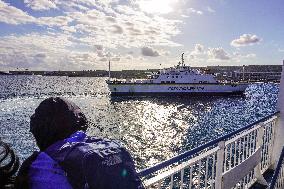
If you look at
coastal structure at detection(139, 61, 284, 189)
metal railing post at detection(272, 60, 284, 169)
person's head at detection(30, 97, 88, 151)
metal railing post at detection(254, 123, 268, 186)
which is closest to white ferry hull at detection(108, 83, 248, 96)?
coastal structure at detection(139, 61, 284, 189)

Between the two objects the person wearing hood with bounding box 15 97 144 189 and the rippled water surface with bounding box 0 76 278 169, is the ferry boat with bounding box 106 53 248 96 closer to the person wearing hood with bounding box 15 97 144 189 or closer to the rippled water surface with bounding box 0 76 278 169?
the rippled water surface with bounding box 0 76 278 169

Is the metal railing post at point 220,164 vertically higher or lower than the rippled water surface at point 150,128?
higher

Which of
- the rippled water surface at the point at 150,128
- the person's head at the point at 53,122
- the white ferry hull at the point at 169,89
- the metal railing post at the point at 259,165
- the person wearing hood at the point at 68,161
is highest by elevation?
the person's head at the point at 53,122

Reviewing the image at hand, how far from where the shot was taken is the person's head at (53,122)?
153 cm

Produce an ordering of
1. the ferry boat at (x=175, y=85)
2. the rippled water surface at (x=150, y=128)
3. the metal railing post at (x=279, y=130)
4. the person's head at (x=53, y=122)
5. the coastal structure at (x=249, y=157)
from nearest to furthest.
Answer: the person's head at (x=53, y=122), the coastal structure at (x=249, y=157), the metal railing post at (x=279, y=130), the rippled water surface at (x=150, y=128), the ferry boat at (x=175, y=85)

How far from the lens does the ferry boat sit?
217 feet

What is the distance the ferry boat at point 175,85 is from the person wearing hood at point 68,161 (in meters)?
64.5

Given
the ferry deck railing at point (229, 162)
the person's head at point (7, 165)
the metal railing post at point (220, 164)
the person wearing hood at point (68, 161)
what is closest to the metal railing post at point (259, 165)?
the ferry deck railing at point (229, 162)

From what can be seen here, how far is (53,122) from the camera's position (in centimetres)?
153

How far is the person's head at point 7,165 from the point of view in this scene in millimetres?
1312

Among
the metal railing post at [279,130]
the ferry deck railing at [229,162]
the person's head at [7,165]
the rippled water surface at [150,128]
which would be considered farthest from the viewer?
the rippled water surface at [150,128]

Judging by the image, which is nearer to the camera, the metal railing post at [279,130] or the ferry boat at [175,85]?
the metal railing post at [279,130]

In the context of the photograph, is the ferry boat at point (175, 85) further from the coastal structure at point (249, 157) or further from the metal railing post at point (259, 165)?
the metal railing post at point (259, 165)

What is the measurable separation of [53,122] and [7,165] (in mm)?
291
